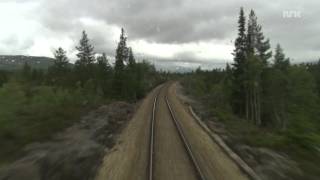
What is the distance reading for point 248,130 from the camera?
24234 mm

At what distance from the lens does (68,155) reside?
16.8 metres

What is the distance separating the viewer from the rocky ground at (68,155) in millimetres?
13875

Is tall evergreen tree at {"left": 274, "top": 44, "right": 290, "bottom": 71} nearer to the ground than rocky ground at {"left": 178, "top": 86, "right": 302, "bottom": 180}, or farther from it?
farther from it

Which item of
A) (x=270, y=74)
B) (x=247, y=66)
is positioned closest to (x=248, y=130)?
(x=247, y=66)

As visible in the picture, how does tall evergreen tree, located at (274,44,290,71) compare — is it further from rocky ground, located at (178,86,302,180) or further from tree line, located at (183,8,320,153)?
rocky ground, located at (178,86,302,180)

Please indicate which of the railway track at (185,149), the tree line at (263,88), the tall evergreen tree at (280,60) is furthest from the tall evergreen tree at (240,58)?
the railway track at (185,149)

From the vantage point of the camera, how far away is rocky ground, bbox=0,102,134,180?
1388cm

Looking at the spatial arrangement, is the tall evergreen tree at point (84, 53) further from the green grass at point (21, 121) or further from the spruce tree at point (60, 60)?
the green grass at point (21, 121)

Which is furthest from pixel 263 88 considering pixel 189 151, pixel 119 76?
pixel 189 151

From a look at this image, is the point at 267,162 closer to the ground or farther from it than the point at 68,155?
closer to the ground

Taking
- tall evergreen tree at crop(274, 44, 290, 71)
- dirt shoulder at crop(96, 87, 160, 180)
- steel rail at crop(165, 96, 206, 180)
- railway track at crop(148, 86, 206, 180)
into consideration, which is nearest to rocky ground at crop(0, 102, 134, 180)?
dirt shoulder at crop(96, 87, 160, 180)

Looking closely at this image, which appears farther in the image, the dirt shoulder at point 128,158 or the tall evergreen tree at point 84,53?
the tall evergreen tree at point 84,53

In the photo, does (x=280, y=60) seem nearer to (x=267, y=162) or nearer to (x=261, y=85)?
(x=261, y=85)

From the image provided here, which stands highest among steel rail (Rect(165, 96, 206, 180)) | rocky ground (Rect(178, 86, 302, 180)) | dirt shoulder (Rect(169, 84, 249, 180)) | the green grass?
the green grass
